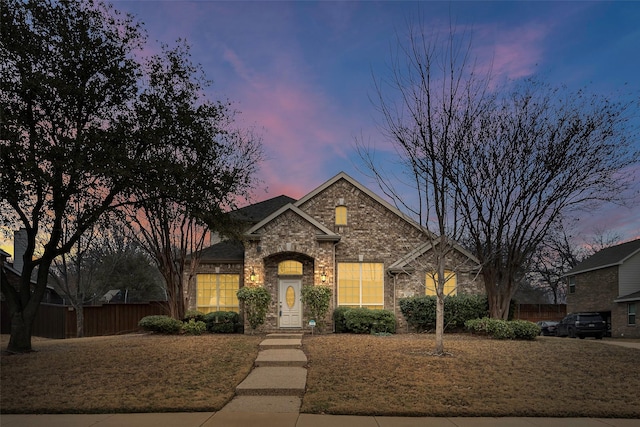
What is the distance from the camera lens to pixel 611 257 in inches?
1335

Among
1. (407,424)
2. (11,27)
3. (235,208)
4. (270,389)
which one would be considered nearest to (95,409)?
(270,389)

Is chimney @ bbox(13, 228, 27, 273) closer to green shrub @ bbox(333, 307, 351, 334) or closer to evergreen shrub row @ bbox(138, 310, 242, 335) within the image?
evergreen shrub row @ bbox(138, 310, 242, 335)

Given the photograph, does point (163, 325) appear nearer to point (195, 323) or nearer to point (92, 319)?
point (195, 323)

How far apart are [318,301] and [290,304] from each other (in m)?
2.07

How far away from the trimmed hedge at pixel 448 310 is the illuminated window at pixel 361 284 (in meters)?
1.64

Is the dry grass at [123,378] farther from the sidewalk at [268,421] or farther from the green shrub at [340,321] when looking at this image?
the green shrub at [340,321]

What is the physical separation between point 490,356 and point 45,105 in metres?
13.4

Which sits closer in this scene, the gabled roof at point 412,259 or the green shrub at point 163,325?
the green shrub at point 163,325

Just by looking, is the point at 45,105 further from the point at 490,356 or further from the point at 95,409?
the point at 490,356

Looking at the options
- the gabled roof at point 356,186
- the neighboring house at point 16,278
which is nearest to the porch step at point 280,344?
the gabled roof at point 356,186

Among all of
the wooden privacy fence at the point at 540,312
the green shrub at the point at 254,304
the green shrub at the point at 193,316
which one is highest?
the green shrub at the point at 254,304

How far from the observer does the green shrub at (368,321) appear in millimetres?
20094

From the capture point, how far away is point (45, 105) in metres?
13.5

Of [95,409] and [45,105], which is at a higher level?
[45,105]
